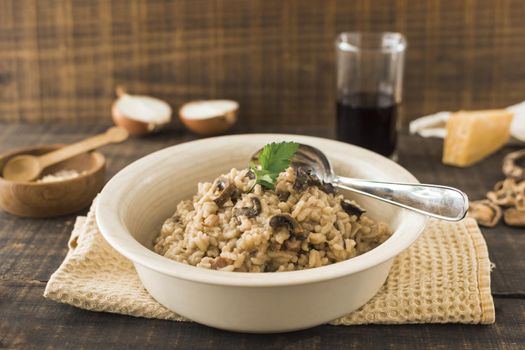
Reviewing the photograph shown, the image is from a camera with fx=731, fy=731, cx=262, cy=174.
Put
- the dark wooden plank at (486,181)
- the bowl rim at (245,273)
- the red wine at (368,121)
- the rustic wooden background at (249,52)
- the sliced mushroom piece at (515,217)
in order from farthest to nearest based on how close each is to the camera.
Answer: the rustic wooden background at (249,52) < the red wine at (368,121) < the sliced mushroom piece at (515,217) < the dark wooden plank at (486,181) < the bowl rim at (245,273)

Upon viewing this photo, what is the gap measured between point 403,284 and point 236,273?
0.48 m

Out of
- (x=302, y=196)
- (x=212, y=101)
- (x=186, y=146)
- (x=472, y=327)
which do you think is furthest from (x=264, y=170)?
(x=212, y=101)

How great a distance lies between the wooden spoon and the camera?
225cm

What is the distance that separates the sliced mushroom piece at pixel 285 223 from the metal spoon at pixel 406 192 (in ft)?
0.87

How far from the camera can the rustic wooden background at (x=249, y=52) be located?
9.39 ft

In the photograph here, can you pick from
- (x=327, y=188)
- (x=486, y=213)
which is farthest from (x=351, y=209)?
(x=486, y=213)

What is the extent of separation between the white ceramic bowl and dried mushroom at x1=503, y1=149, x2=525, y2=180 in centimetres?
60

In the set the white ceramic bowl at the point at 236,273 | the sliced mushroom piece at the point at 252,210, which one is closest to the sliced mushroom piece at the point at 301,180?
the sliced mushroom piece at the point at 252,210

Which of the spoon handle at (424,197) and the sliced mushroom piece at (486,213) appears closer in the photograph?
the spoon handle at (424,197)

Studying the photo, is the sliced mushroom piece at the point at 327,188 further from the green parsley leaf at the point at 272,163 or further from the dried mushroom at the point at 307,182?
the green parsley leaf at the point at 272,163

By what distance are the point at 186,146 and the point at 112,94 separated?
1.14m

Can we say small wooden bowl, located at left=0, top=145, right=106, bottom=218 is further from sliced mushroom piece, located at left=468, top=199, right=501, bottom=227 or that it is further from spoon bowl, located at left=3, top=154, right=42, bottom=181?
sliced mushroom piece, located at left=468, top=199, right=501, bottom=227

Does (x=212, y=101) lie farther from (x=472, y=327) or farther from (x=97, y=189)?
(x=472, y=327)

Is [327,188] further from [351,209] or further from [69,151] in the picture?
[69,151]
